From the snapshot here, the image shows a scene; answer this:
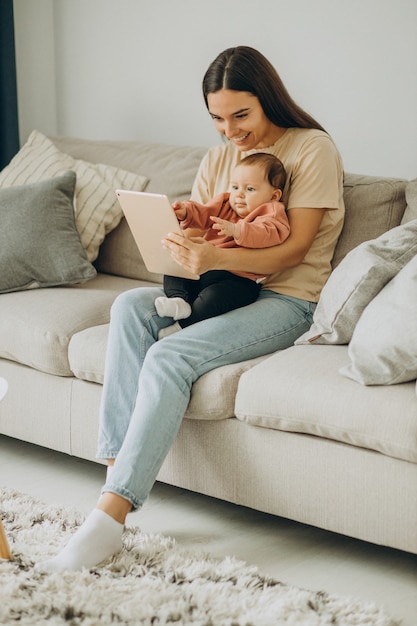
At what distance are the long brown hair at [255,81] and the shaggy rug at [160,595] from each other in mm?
1157

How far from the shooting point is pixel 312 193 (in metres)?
2.29

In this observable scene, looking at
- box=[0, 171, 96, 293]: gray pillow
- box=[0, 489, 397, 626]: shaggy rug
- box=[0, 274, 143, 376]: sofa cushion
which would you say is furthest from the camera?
box=[0, 171, 96, 293]: gray pillow

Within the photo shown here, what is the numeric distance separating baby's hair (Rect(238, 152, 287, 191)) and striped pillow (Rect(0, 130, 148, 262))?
77 cm

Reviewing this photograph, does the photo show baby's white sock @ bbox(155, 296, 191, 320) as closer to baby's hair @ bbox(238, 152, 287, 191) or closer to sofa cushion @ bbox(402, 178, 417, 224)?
baby's hair @ bbox(238, 152, 287, 191)

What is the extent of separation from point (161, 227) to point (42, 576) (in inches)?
34.1

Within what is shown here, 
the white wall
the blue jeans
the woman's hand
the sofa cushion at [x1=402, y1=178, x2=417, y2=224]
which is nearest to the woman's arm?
the woman's hand

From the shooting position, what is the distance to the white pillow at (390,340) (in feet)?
6.12

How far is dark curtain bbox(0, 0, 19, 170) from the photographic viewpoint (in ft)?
12.2

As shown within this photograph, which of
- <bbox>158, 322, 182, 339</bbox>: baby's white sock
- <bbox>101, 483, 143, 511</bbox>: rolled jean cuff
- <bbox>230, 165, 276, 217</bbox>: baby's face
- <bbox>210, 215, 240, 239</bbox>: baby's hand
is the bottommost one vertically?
<bbox>101, 483, 143, 511</bbox>: rolled jean cuff

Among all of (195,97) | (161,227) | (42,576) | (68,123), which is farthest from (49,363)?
(68,123)

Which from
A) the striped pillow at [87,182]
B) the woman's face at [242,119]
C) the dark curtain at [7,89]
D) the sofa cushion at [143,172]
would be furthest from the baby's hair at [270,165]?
the dark curtain at [7,89]

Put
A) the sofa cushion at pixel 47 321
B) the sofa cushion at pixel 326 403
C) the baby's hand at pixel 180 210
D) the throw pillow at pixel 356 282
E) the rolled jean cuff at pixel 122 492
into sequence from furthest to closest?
the sofa cushion at pixel 47 321 → the baby's hand at pixel 180 210 → the throw pillow at pixel 356 282 → the rolled jean cuff at pixel 122 492 → the sofa cushion at pixel 326 403

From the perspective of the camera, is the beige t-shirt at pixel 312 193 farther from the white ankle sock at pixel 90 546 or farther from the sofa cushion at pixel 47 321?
the white ankle sock at pixel 90 546

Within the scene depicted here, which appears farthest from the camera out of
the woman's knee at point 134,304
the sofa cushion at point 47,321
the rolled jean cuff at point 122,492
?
the sofa cushion at point 47,321
